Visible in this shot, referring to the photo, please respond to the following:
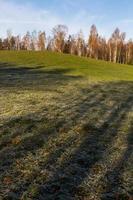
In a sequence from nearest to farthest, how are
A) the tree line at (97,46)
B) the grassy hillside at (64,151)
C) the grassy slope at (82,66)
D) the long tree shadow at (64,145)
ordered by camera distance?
the grassy hillside at (64,151)
the long tree shadow at (64,145)
the grassy slope at (82,66)
the tree line at (97,46)

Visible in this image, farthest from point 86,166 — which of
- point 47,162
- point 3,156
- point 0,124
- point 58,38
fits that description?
point 58,38

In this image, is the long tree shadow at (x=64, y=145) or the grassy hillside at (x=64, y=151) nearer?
the grassy hillside at (x=64, y=151)

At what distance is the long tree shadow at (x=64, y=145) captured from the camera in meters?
11.0

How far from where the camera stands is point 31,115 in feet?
67.4

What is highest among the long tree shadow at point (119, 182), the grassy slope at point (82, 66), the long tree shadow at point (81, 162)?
the grassy slope at point (82, 66)

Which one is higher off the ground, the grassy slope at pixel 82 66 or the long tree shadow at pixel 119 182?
the grassy slope at pixel 82 66

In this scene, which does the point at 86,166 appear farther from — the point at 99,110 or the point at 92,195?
the point at 99,110

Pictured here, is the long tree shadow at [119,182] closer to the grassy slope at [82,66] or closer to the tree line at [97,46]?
the grassy slope at [82,66]

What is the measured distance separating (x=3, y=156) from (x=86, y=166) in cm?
333

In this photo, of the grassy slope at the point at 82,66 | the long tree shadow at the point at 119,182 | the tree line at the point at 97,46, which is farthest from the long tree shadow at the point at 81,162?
the tree line at the point at 97,46

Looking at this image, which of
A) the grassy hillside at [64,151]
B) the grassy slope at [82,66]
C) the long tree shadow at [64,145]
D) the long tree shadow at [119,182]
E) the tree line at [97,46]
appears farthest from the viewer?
the tree line at [97,46]

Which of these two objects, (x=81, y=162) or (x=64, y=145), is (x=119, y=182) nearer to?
(x=81, y=162)

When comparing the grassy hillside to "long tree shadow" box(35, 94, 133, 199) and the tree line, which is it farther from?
the tree line

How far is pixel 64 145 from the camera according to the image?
603 inches
